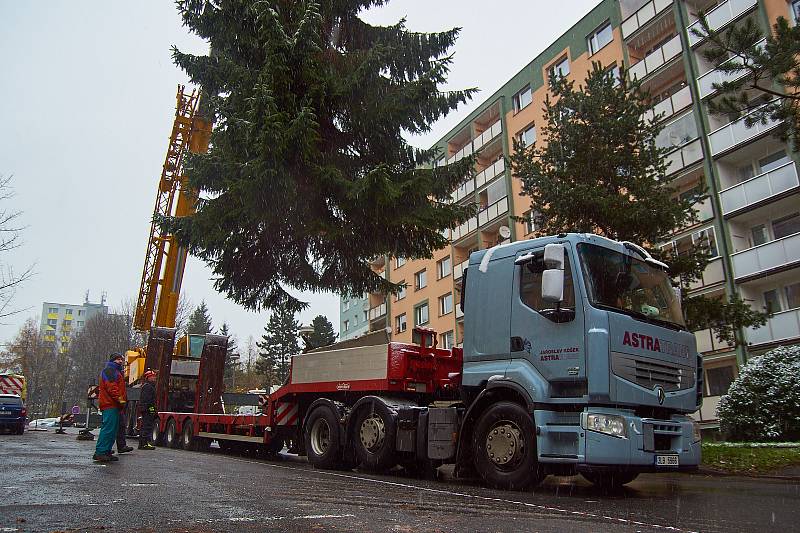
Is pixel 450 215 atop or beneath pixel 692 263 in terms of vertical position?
atop

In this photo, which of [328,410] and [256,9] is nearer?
[328,410]

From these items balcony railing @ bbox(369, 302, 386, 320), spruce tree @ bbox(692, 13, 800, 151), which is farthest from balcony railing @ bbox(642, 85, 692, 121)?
balcony railing @ bbox(369, 302, 386, 320)

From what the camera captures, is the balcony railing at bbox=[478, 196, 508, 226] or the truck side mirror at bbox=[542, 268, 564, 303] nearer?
the truck side mirror at bbox=[542, 268, 564, 303]

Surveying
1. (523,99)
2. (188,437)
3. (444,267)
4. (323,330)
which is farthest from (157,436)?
(323,330)

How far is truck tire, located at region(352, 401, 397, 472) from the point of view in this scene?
930cm

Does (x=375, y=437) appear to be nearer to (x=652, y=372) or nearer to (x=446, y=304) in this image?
(x=652, y=372)

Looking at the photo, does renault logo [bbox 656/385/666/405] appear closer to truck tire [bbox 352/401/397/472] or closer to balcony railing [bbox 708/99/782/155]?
truck tire [bbox 352/401/397/472]

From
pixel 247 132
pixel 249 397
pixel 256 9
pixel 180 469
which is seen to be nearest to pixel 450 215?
pixel 247 132

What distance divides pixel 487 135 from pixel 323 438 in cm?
3069

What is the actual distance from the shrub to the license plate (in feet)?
22.2

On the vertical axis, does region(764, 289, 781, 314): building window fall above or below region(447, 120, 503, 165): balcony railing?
below

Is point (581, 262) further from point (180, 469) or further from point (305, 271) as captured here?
point (305, 271)

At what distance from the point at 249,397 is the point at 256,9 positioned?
8774mm

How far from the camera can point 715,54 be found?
37.7ft
